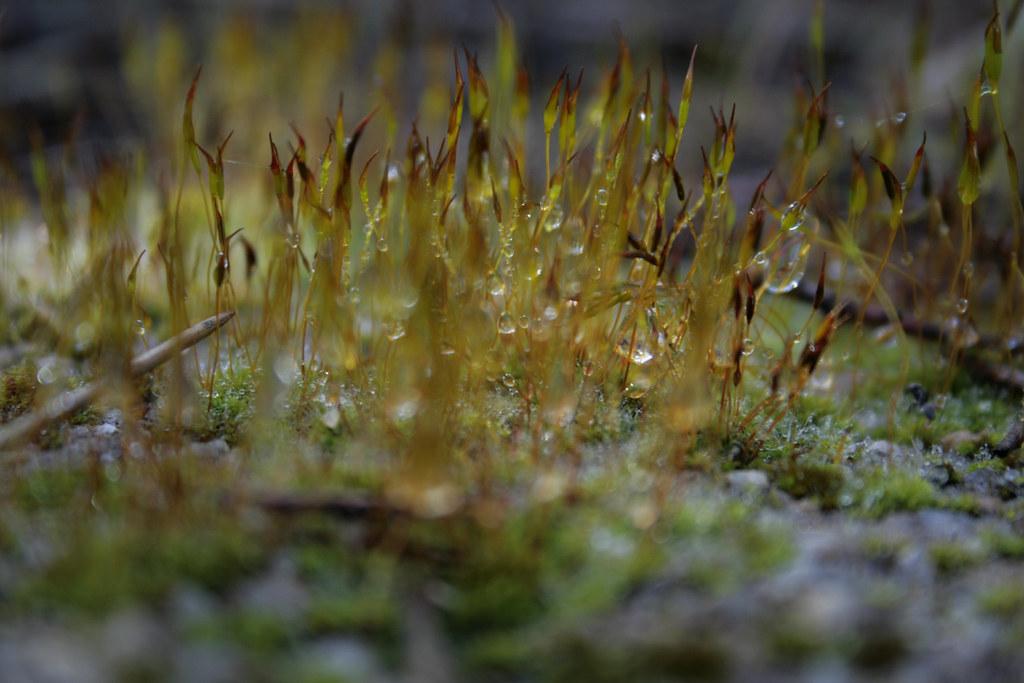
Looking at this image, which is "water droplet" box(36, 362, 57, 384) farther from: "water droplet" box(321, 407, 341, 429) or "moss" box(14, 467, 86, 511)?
"water droplet" box(321, 407, 341, 429)

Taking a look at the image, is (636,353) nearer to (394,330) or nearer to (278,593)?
(394,330)

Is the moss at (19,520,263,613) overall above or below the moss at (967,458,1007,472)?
above

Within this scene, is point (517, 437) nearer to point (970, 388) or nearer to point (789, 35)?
point (970, 388)

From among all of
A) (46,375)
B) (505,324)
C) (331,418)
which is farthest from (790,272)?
(46,375)

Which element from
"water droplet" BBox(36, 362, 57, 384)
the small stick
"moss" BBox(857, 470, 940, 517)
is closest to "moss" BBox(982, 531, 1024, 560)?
"moss" BBox(857, 470, 940, 517)

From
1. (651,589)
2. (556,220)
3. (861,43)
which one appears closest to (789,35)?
(861,43)

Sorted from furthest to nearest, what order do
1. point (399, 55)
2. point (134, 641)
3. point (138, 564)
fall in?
point (399, 55) → point (138, 564) → point (134, 641)

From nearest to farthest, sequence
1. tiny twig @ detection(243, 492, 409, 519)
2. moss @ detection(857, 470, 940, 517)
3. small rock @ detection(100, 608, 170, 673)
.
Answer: small rock @ detection(100, 608, 170, 673), tiny twig @ detection(243, 492, 409, 519), moss @ detection(857, 470, 940, 517)
